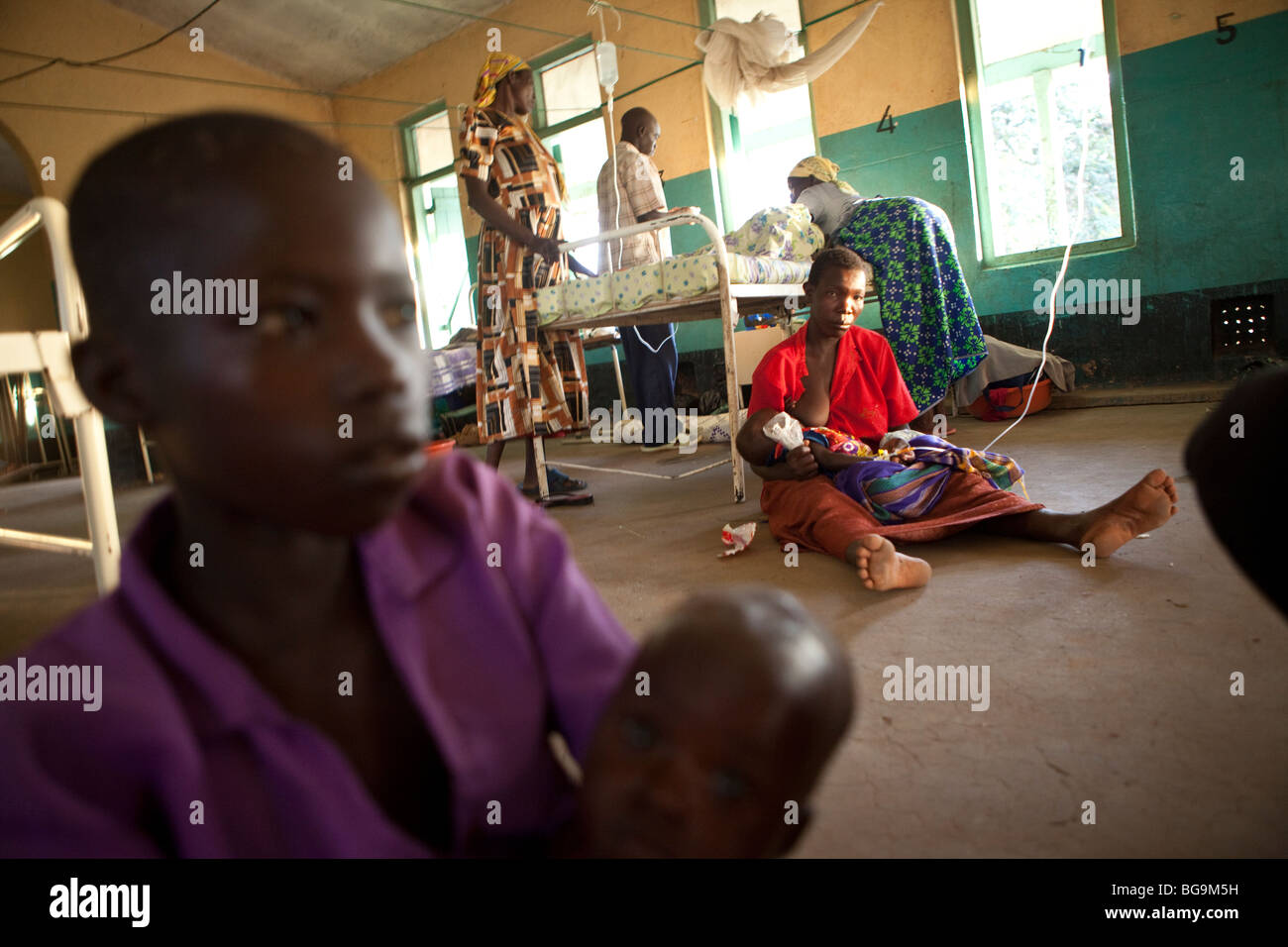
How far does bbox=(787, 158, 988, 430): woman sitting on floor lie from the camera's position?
155 inches

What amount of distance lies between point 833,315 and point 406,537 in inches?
92.5

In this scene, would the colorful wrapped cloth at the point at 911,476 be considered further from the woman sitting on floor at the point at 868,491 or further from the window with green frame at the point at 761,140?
the window with green frame at the point at 761,140

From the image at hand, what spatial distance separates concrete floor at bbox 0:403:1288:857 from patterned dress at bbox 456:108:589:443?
1.08 meters

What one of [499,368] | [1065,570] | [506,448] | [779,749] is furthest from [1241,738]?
[506,448]

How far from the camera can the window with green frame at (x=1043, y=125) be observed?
5.57 m

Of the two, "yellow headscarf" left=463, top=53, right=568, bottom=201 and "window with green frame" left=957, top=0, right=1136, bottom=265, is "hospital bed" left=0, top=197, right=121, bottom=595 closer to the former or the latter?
"yellow headscarf" left=463, top=53, right=568, bottom=201

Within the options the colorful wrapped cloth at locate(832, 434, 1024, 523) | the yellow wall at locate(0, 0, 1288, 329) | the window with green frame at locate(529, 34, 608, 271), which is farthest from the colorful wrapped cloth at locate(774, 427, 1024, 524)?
the window with green frame at locate(529, 34, 608, 271)

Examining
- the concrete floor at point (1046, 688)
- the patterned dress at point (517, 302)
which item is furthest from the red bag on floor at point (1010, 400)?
the patterned dress at point (517, 302)

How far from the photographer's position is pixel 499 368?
3.89 m

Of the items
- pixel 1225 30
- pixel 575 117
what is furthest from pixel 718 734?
pixel 575 117

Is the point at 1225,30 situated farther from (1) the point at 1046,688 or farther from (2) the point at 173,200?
(2) the point at 173,200

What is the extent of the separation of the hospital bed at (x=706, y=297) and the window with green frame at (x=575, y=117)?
439 centimetres

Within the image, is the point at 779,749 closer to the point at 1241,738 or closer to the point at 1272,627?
the point at 1241,738

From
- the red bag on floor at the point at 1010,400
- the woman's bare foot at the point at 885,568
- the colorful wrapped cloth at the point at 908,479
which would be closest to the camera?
the woman's bare foot at the point at 885,568
